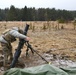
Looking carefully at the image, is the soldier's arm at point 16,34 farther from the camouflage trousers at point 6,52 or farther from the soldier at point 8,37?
the camouflage trousers at point 6,52

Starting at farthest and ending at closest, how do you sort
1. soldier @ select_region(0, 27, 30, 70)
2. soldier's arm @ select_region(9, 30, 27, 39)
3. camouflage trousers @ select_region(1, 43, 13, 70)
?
camouflage trousers @ select_region(1, 43, 13, 70)
soldier @ select_region(0, 27, 30, 70)
soldier's arm @ select_region(9, 30, 27, 39)

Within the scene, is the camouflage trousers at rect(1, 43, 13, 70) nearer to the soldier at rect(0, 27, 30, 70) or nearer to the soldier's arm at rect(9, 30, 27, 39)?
the soldier at rect(0, 27, 30, 70)

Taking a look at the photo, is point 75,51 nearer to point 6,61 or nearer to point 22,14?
point 6,61

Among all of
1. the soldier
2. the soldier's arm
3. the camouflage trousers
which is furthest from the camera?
the camouflage trousers

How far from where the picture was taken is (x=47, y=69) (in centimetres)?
543

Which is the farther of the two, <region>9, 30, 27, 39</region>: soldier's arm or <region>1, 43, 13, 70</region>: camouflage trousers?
<region>1, 43, 13, 70</region>: camouflage trousers

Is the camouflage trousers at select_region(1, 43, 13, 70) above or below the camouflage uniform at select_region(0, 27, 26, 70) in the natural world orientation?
below

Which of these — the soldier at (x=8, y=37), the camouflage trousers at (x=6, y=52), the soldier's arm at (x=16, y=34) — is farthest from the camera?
the camouflage trousers at (x=6, y=52)

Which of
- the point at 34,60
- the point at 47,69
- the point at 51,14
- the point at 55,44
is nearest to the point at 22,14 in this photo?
the point at 51,14

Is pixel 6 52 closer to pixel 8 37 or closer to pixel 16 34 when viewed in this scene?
pixel 8 37

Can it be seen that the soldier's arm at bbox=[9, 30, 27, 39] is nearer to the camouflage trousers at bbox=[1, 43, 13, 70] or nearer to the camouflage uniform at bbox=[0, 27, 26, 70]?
the camouflage uniform at bbox=[0, 27, 26, 70]

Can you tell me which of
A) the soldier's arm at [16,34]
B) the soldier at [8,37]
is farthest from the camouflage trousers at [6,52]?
the soldier's arm at [16,34]

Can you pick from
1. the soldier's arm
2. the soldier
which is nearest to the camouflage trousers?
the soldier

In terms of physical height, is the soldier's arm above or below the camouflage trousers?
above
